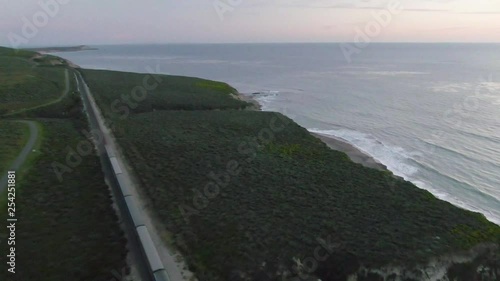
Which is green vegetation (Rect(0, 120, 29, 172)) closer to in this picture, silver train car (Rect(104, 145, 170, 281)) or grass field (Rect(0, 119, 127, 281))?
grass field (Rect(0, 119, 127, 281))

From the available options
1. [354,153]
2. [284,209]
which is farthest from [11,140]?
[354,153]

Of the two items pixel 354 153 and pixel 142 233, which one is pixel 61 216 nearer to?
pixel 142 233

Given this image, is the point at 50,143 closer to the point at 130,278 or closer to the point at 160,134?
the point at 160,134

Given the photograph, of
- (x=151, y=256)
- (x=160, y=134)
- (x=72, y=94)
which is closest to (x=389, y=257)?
(x=151, y=256)

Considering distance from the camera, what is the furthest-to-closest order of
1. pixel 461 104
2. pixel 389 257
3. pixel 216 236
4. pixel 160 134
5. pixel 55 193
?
pixel 461 104 → pixel 160 134 → pixel 55 193 → pixel 216 236 → pixel 389 257

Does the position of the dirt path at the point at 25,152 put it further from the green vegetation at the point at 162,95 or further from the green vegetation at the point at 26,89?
the green vegetation at the point at 162,95

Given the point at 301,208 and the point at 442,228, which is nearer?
the point at 442,228
